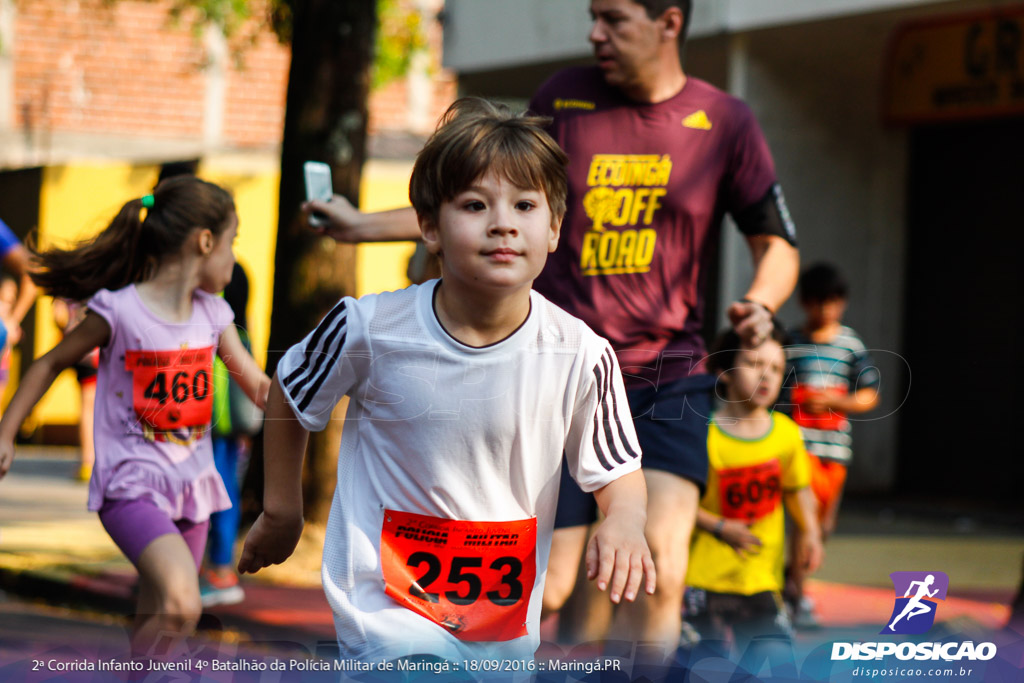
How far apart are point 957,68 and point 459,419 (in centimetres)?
909

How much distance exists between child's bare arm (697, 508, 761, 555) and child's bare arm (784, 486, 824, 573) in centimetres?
43

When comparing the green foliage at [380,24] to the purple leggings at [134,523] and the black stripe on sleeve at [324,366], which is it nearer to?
the purple leggings at [134,523]

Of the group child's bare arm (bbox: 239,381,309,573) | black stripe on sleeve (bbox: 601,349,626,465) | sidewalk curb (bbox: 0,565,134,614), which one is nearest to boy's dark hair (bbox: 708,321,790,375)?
black stripe on sleeve (bbox: 601,349,626,465)

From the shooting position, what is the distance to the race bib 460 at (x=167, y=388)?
444cm

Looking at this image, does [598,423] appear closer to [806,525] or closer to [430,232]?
[430,232]

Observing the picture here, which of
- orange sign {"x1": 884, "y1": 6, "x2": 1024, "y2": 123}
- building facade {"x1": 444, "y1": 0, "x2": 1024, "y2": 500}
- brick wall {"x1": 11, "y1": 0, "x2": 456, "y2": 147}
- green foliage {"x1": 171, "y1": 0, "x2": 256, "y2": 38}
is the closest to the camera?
orange sign {"x1": 884, "y1": 6, "x2": 1024, "y2": 123}

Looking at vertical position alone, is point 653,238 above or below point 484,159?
below

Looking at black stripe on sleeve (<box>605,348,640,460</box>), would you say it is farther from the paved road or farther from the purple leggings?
the purple leggings

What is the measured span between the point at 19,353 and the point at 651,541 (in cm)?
1276

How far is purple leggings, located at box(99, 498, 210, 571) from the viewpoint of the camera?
4242mm

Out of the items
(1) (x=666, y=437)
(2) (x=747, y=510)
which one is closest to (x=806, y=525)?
(2) (x=747, y=510)

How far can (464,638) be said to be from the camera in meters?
3.01

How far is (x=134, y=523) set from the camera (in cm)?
427

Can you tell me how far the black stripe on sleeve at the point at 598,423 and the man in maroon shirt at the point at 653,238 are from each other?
43.5 inches
